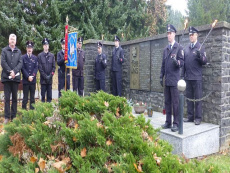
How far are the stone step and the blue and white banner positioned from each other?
321 cm

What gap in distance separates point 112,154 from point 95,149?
5.5 inches

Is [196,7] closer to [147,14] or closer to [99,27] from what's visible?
[147,14]

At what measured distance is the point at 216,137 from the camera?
509cm

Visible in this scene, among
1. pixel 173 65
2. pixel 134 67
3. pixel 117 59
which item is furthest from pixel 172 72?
pixel 117 59

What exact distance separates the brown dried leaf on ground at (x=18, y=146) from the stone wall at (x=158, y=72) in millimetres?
4435

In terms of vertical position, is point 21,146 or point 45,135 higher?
point 45,135

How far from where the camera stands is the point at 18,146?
2.00 metres

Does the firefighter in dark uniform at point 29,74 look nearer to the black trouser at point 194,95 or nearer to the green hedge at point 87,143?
the black trouser at point 194,95

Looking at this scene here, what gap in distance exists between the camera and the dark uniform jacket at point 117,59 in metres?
8.26

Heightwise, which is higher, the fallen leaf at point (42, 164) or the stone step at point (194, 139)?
the fallen leaf at point (42, 164)

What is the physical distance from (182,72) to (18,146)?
4565 mm

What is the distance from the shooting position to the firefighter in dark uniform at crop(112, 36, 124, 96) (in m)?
8.25

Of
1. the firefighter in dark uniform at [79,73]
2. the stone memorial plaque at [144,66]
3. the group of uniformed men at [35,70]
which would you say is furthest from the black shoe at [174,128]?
the firefighter in dark uniform at [79,73]

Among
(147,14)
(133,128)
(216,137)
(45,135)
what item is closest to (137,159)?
(133,128)
